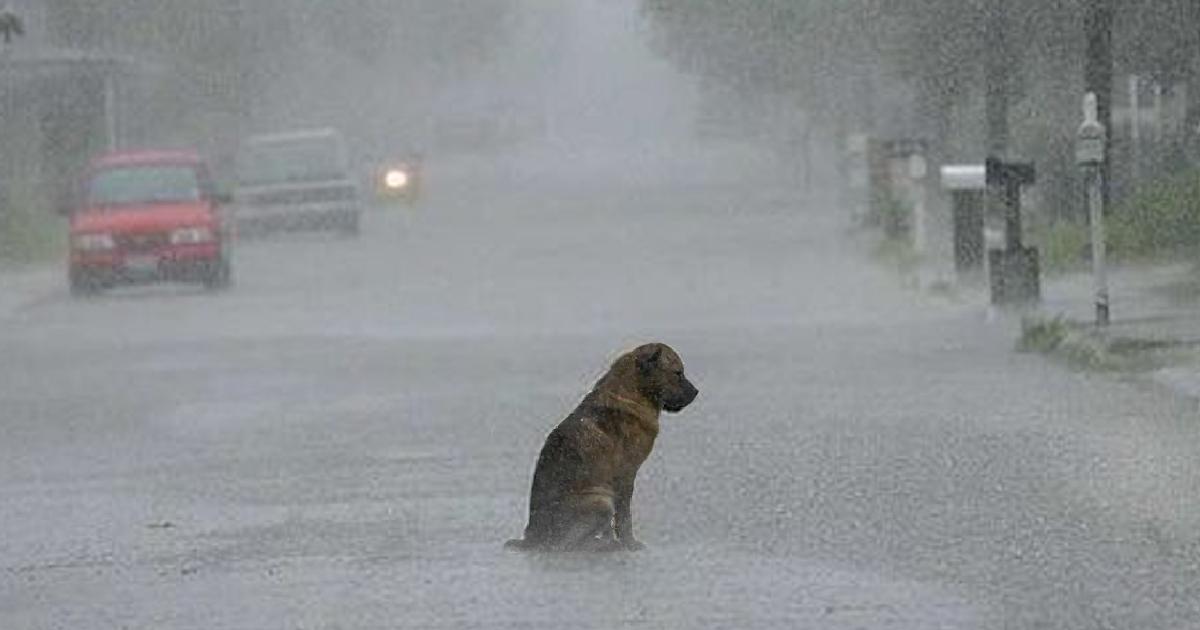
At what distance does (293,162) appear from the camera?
Result: 51812 millimetres

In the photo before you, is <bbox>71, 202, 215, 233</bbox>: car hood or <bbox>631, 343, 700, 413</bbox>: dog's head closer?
<bbox>631, 343, 700, 413</bbox>: dog's head

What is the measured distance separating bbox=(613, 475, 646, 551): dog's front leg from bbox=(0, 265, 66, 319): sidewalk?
21.7 m

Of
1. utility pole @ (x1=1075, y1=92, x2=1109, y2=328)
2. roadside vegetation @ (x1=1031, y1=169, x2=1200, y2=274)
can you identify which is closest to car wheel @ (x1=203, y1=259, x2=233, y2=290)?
roadside vegetation @ (x1=1031, y1=169, x2=1200, y2=274)

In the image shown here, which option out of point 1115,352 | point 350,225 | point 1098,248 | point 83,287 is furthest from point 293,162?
point 1115,352

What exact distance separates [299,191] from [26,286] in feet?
46.1

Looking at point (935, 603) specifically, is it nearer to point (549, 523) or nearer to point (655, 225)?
point (549, 523)

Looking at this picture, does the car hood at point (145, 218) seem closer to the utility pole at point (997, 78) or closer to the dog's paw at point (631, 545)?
the utility pole at point (997, 78)

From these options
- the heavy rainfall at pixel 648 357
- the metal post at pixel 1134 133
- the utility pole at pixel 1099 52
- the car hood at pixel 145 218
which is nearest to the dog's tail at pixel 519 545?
the heavy rainfall at pixel 648 357

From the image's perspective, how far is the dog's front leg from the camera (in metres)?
11.0

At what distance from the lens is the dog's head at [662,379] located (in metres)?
11.1

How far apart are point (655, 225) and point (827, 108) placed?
36.2 ft

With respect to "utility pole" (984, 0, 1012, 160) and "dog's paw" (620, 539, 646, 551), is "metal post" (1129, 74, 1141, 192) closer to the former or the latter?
"utility pole" (984, 0, 1012, 160)

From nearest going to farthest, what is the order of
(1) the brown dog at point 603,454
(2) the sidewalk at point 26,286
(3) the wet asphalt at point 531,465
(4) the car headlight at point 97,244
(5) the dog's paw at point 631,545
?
1. (3) the wet asphalt at point 531,465
2. (1) the brown dog at point 603,454
3. (5) the dog's paw at point 631,545
4. (2) the sidewalk at point 26,286
5. (4) the car headlight at point 97,244

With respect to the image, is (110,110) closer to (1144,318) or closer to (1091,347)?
(1144,318)
